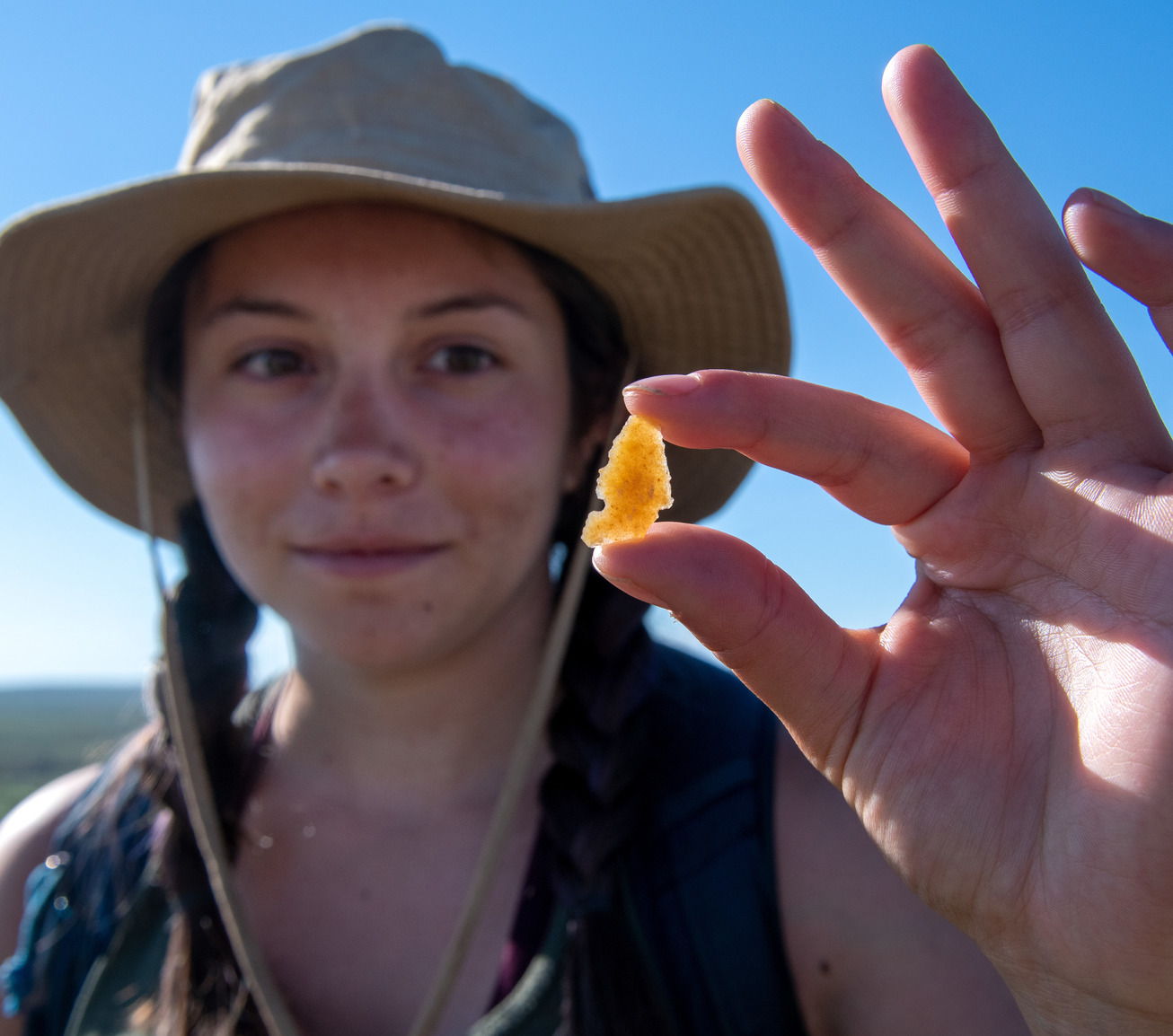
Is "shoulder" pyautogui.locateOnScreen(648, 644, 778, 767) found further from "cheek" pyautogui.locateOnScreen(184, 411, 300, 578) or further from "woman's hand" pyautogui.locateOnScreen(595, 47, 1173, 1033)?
"cheek" pyautogui.locateOnScreen(184, 411, 300, 578)

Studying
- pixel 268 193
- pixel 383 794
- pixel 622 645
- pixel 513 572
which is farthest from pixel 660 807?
pixel 268 193

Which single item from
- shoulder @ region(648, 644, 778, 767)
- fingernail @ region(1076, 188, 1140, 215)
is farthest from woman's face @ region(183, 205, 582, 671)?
fingernail @ region(1076, 188, 1140, 215)

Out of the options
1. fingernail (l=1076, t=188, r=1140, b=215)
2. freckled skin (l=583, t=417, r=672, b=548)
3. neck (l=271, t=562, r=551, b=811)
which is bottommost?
neck (l=271, t=562, r=551, b=811)

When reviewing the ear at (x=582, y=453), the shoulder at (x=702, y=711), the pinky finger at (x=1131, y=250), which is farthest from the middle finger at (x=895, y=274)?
the ear at (x=582, y=453)

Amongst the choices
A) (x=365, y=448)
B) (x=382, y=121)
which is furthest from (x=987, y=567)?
(x=382, y=121)

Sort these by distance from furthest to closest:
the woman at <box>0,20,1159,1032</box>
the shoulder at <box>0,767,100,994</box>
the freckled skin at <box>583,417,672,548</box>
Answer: the shoulder at <box>0,767,100,994</box> → the woman at <box>0,20,1159,1032</box> → the freckled skin at <box>583,417,672,548</box>

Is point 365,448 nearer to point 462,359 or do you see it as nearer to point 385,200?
point 462,359
